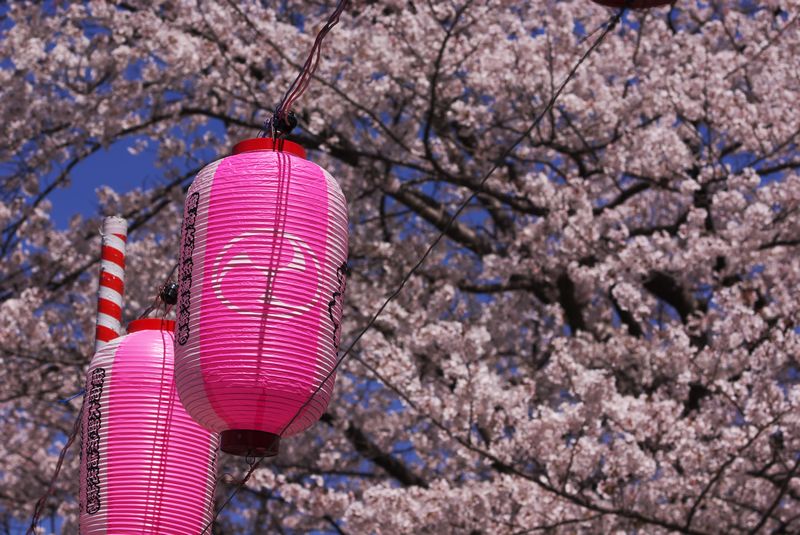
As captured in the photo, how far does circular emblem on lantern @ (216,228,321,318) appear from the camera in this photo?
3637 millimetres

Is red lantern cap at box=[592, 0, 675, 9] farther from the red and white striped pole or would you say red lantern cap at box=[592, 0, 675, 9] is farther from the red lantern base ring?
the red and white striped pole

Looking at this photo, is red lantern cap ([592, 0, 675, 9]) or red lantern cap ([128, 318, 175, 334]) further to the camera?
red lantern cap ([128, 318, 175, 334])

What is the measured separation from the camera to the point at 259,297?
11.9 feet

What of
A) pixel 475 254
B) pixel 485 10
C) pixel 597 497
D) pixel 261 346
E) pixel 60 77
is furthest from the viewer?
pixel 475 254

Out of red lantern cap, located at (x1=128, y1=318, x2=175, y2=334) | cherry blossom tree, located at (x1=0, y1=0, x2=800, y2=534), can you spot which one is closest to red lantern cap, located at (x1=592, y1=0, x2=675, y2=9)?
red lantern cap, located at (x1=128, y1=318, x2=175, y2=334)

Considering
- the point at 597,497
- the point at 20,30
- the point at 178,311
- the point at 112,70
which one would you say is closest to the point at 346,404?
the point at 597,497

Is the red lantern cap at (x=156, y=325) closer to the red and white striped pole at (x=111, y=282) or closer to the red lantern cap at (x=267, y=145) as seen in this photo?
the red and white striped pole at (x=111, y=282)

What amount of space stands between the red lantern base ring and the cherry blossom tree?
471cm

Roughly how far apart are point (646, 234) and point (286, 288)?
7.76m

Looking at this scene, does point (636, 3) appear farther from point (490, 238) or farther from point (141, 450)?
point (490, 238)

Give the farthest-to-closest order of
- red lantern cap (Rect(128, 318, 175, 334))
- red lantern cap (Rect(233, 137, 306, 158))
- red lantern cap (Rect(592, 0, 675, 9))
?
red lantern cap (Rect(128, 318, 175, 334)) < red lantern cap (Rect(233, 137, 306, 158)) < red lantern cap (Rect(592, 0, 675, 9))

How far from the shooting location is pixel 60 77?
1103 cm

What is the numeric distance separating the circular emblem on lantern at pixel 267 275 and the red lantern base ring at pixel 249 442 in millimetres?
400

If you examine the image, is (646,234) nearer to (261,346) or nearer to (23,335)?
(23,335)
